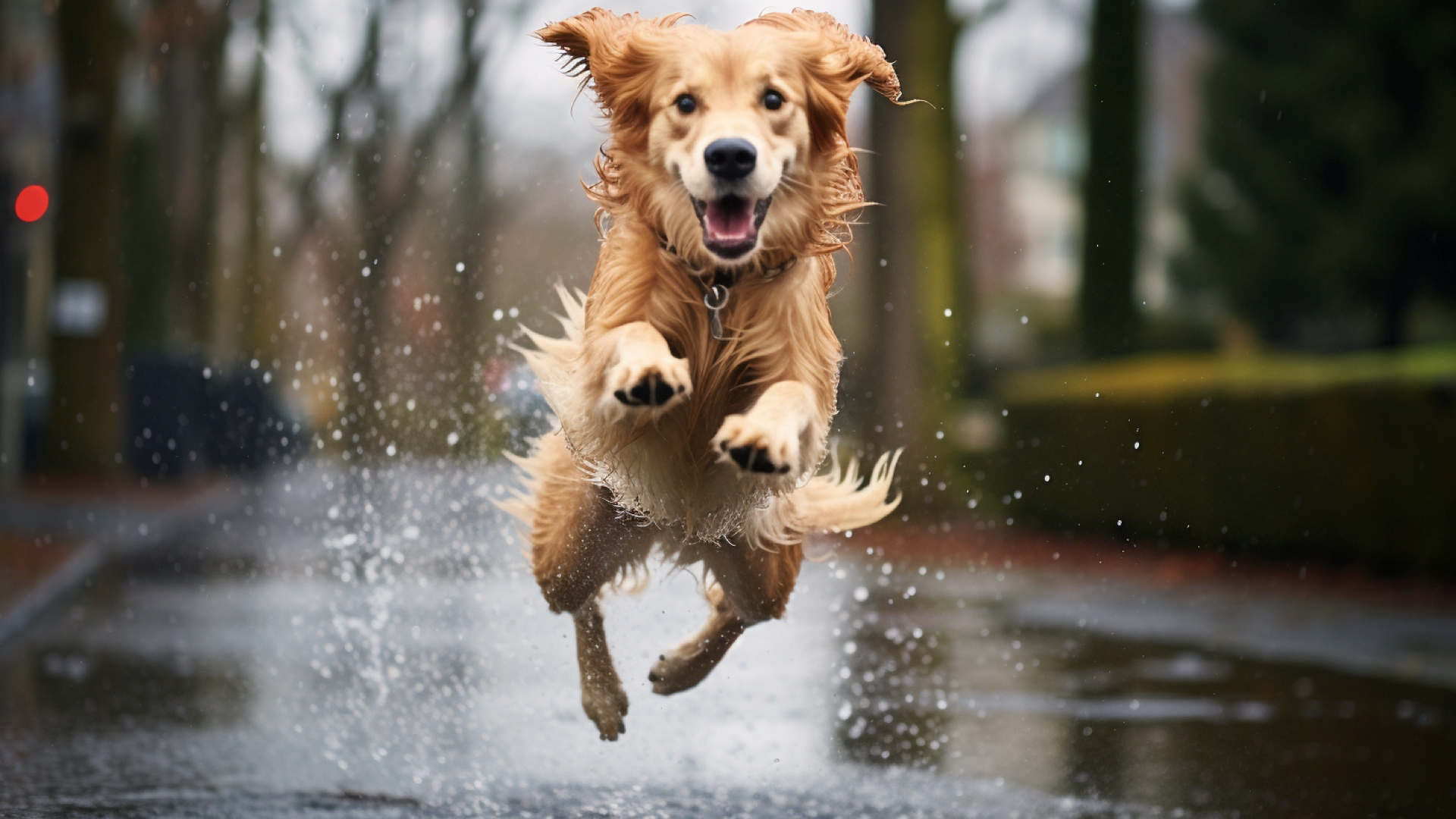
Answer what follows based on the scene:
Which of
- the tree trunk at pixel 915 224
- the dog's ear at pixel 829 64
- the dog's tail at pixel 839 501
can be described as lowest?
the dog's tail at pixel 839 501

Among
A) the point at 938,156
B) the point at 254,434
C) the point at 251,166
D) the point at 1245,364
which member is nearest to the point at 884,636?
the point at 1245,364

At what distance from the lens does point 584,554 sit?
191 inches

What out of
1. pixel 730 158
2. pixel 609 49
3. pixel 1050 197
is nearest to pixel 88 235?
pixel 609 49

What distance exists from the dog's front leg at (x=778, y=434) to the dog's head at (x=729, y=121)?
1.24 ft

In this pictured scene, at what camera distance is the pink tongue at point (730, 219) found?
13.1 ft

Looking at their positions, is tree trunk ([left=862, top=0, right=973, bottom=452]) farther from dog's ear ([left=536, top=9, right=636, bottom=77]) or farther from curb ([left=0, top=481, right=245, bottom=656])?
dog's ear ([left=536, top=9, right=636, bottom=77])

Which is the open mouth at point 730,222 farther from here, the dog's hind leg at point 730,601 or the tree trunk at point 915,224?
the tree trunk at point 915,224

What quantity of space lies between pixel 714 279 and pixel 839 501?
1071mm

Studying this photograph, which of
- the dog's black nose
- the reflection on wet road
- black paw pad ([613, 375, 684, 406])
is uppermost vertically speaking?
the dog's black nose

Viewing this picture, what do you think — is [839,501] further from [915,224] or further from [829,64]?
[915,224]

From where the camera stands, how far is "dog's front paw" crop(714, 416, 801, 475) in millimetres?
3584

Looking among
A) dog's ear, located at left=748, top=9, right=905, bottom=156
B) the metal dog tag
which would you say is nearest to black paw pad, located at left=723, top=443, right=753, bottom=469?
the metal dog tag

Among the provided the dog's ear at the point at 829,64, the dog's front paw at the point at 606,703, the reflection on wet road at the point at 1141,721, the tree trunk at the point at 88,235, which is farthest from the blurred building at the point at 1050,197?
the dog's ear at the point at 829,64

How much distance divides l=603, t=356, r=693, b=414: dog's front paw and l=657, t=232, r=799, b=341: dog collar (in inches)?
21.0
